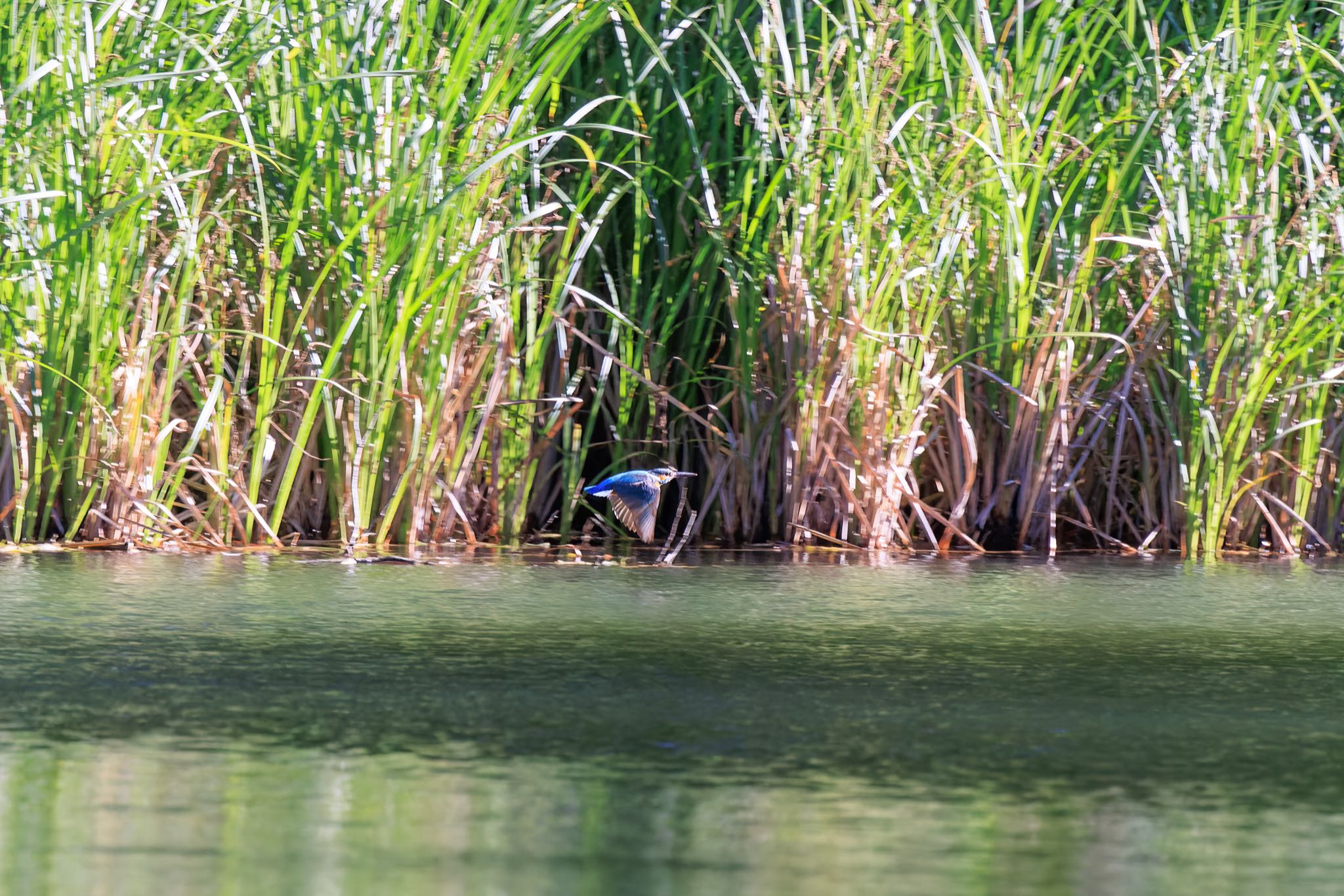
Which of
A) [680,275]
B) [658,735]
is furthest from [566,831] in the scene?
[680,275]

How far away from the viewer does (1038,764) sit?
63.3 inches

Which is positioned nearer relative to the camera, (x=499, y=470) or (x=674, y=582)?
(x=674, y=582)

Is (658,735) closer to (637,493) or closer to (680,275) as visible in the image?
(637,493)

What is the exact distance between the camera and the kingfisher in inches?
127

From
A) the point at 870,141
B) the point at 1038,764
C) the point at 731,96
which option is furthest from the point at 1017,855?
the point at 731,96

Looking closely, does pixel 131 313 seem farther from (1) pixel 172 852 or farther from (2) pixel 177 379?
(1) pixel 172 852

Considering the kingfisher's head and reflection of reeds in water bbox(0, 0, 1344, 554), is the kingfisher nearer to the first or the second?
the kingfisher's head

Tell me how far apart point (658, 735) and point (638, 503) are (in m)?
1.56

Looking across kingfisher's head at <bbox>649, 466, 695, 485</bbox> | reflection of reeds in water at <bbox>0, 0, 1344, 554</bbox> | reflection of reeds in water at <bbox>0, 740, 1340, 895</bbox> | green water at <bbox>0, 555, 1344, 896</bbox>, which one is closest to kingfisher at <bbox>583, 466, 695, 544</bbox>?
kingfisher's head at <bbox>649, 466, 695, 485</bbox>

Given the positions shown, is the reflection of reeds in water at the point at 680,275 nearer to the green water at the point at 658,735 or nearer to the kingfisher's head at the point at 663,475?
the kingfisher's head at the point at 663,475

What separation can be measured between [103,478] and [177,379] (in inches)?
8.9

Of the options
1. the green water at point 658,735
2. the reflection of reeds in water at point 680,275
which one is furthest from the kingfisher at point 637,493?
the green water at point 658,735

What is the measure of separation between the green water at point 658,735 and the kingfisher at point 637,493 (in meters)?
0.37

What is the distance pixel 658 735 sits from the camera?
1.70 m
